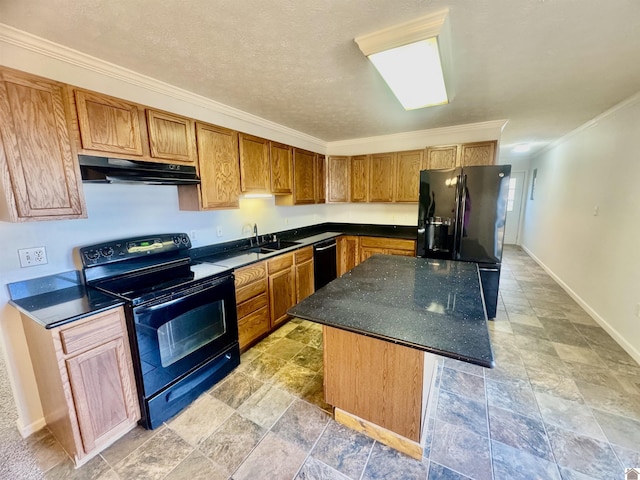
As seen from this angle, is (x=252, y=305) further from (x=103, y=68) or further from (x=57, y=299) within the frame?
(x=103, y=68)

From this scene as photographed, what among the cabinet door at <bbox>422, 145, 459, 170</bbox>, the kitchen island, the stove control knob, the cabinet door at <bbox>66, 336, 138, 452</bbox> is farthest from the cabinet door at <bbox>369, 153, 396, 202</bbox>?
the cabinet door at <bbox>66, 336, 138, 452</bbox>

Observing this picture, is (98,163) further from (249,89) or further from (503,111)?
(503,111)

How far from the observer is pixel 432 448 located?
1584 mm

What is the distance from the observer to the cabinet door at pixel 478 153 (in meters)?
3.34

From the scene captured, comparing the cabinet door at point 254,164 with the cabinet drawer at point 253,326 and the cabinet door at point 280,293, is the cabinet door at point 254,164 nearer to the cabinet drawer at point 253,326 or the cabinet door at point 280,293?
the cabinet door at point 280,293

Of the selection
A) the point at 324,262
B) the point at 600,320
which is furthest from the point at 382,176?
the point at 600,320

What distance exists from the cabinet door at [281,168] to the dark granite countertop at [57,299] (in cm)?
196

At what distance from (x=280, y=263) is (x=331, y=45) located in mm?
2031

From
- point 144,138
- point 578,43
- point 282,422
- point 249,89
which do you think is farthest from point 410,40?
point 282,422

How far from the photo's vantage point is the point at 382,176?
4020 millimetres

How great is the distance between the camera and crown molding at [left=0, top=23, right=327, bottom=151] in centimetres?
146

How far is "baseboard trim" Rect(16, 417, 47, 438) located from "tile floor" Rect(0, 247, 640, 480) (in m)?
0.05

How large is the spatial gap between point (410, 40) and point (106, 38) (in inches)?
66.7

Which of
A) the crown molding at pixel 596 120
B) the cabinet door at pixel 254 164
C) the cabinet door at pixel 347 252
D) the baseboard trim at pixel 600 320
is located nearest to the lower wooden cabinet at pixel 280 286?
the cabinet door at pixel 254 164
